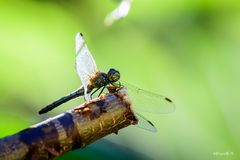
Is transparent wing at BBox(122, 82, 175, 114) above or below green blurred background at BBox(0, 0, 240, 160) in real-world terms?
below

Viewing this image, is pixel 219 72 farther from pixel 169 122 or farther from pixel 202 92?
pixel 169 122

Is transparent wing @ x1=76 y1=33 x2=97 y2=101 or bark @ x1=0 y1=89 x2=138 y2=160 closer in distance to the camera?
bark @ x1=0 y1=89 x2=138 y2=160

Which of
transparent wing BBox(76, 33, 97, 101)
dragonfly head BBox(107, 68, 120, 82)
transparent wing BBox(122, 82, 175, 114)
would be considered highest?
transparent wing BBox(76, 33, 97, 101)

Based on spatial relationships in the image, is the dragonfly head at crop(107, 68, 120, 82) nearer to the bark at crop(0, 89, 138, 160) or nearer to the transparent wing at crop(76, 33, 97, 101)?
the transparent wing at crop(76, 33, 97, 101)

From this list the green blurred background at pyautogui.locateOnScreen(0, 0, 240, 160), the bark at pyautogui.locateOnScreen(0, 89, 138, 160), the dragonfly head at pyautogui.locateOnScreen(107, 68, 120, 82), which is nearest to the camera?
the bark at pyautogui.locateOnScreen(0, 89, 138, 160)

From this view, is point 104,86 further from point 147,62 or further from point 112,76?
point 147,62

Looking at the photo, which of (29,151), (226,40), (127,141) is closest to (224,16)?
(226,40)

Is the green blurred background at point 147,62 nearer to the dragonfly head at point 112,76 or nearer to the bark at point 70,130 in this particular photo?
the dragonfly head at point 112,76

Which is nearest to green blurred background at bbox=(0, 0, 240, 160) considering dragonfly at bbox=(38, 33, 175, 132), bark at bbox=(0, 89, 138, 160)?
dragonfly at bbox=(38, 33, 175, 132)
